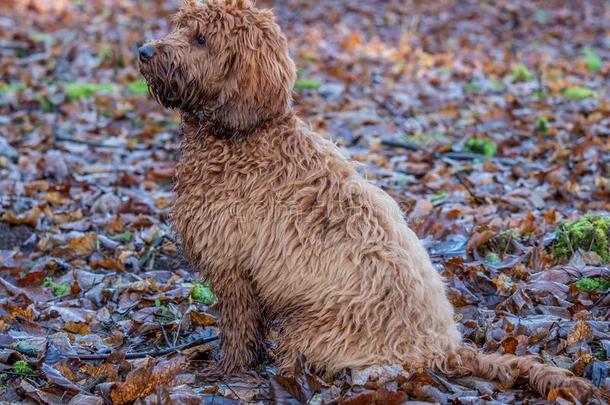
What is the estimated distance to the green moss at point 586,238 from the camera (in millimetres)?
6238

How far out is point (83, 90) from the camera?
11805mm

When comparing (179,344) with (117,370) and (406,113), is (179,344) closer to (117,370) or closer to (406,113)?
(117,370)

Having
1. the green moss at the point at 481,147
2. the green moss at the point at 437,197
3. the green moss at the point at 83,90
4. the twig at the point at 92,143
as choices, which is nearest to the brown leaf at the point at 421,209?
the green moss at the point at 437,197

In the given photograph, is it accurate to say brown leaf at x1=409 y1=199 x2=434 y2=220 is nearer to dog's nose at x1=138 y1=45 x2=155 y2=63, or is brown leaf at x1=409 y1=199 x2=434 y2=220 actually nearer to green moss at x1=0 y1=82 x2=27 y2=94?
dog's nose at x1=138 y1=45 x2=155 y2=63

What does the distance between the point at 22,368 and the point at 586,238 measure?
164 inches

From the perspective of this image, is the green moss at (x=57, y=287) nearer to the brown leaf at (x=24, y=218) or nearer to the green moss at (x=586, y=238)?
the brown leaf at (x=24, y=218)

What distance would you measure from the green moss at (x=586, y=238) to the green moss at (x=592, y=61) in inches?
335

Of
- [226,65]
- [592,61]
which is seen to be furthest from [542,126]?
[226,65]

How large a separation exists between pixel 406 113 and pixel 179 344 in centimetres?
687

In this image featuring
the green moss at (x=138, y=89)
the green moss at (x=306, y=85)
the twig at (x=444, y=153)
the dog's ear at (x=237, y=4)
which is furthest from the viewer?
the green moss at (x=306, y=85)

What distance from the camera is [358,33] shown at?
55.0 ft

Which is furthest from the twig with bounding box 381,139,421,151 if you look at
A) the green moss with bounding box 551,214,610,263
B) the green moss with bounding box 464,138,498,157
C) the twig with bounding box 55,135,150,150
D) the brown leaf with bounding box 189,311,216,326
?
the brown leaf with bounding box 189,311,216,326

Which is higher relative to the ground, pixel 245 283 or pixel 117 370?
pixel 245 283

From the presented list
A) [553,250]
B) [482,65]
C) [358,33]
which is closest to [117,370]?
[553,250]
